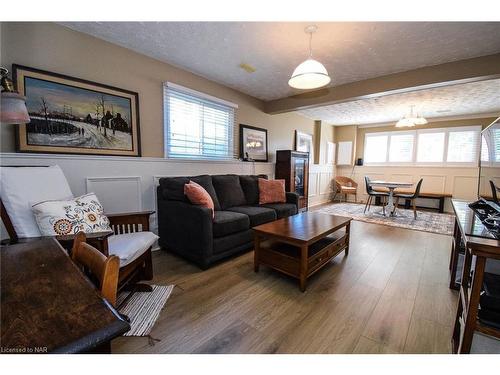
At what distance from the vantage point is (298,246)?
6.21 feet

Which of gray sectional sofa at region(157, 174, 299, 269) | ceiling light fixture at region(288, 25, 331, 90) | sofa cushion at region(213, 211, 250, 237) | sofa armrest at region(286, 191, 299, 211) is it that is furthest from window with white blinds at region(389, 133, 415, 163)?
sofa cushion at region(213, 211, 250, 237)

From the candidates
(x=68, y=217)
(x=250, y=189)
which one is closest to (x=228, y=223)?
(x=250, y=189)

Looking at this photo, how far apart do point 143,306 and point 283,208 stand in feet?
6.91

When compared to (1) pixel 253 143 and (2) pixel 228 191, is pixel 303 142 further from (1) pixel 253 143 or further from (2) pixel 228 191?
(2) pixel 228 191

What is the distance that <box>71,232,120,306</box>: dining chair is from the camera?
669mm

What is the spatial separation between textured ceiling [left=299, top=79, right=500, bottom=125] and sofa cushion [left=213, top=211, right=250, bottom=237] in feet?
10.8

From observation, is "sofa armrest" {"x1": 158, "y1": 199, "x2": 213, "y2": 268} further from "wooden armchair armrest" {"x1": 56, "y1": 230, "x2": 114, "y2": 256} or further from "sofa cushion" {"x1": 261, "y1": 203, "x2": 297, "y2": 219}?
"sofa cushion" {"x1": 261, "y1": 203, "x2": 297, "y2": 219}

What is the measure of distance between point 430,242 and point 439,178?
3.60 m

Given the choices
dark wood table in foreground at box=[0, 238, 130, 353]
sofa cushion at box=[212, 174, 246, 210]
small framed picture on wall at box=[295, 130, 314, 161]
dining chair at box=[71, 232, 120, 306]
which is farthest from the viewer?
small framed picture on wall at box=[295, 130, 314, 161]

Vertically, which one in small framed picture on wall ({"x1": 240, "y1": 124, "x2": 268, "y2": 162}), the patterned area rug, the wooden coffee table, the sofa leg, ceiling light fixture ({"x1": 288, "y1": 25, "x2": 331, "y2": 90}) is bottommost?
the patterned area rug

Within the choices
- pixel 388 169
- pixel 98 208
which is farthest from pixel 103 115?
pixel 388 169

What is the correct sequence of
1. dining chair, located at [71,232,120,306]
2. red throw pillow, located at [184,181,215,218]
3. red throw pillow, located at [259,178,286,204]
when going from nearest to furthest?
dining chair, located at [71,232,120,306] → red throw pillow, located at [184,181,215,218] → red throw pillow, located at [259,178,286,204]
